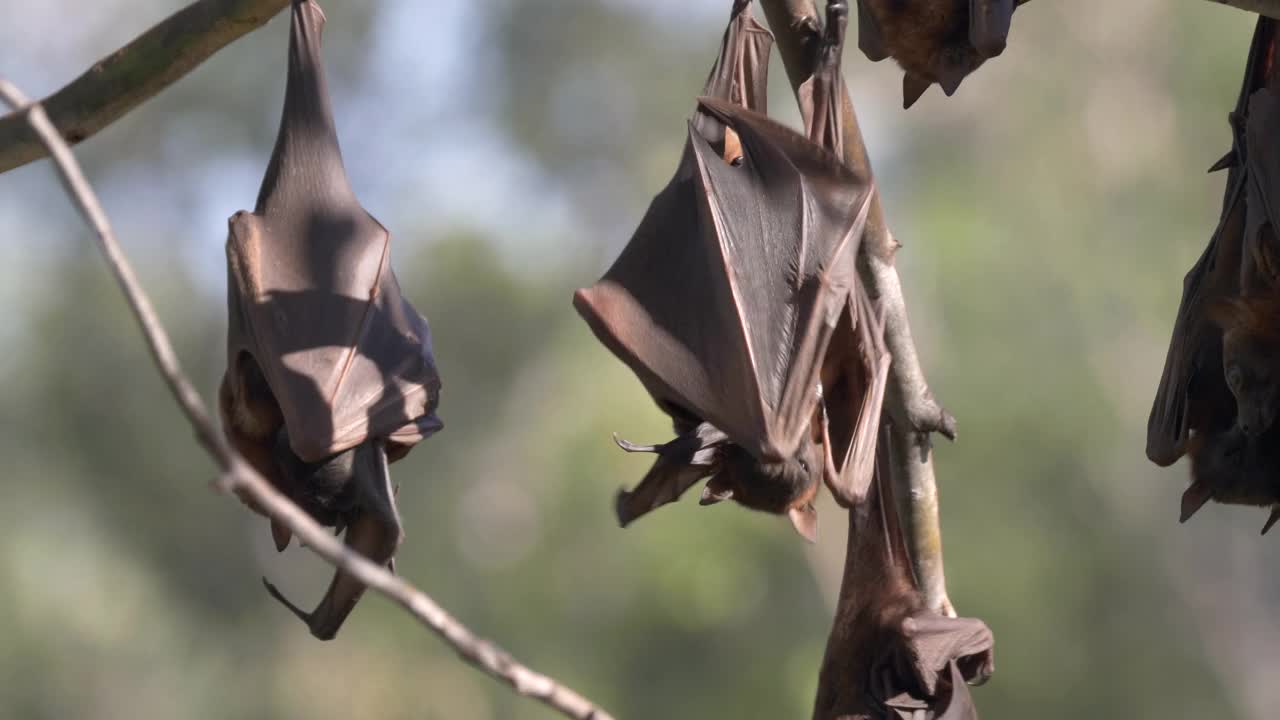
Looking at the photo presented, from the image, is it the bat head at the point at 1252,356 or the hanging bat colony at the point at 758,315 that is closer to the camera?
the hanging bat colony at the point at 758,315

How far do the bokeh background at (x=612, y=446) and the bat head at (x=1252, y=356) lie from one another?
14.6 meters

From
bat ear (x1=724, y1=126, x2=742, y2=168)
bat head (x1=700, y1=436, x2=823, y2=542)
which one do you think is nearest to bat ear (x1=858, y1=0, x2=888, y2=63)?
bat ear (x1=724, y1=126, x2=742, y2=168)

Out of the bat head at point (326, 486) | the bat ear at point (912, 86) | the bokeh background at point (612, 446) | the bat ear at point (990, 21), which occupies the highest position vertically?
the bat ear at point (990, 21)

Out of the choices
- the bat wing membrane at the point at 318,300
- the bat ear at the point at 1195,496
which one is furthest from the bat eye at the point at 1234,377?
the bat wing membrane at the point at 318,300

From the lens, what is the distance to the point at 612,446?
24.1 m

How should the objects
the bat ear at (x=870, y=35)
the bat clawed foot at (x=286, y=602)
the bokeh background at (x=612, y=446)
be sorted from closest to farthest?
the bat clawed foot at (x=286, y=602) < the bat ear at (x=870, y=35) < the bokeh background at (x=612, y=446)

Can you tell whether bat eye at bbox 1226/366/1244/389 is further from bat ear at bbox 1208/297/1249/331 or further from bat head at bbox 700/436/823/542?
bat head at bbox 700/436/823/542

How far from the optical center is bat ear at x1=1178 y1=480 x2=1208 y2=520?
14.5 feet

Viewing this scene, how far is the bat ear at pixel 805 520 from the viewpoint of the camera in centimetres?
378

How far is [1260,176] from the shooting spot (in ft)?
13.4

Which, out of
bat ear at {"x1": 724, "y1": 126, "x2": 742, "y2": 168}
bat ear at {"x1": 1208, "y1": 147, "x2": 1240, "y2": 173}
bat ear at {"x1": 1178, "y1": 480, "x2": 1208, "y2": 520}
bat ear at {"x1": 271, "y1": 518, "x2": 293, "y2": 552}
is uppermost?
bat ear at {"x1": 1208, "y1": 147, "x2": 1240, "y2": 173}

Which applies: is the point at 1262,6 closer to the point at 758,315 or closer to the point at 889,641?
the point at 758,315

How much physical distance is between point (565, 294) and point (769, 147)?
25.0m

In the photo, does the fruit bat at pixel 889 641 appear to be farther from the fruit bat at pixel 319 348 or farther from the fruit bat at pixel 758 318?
the fruit bat at pixel 319 348
